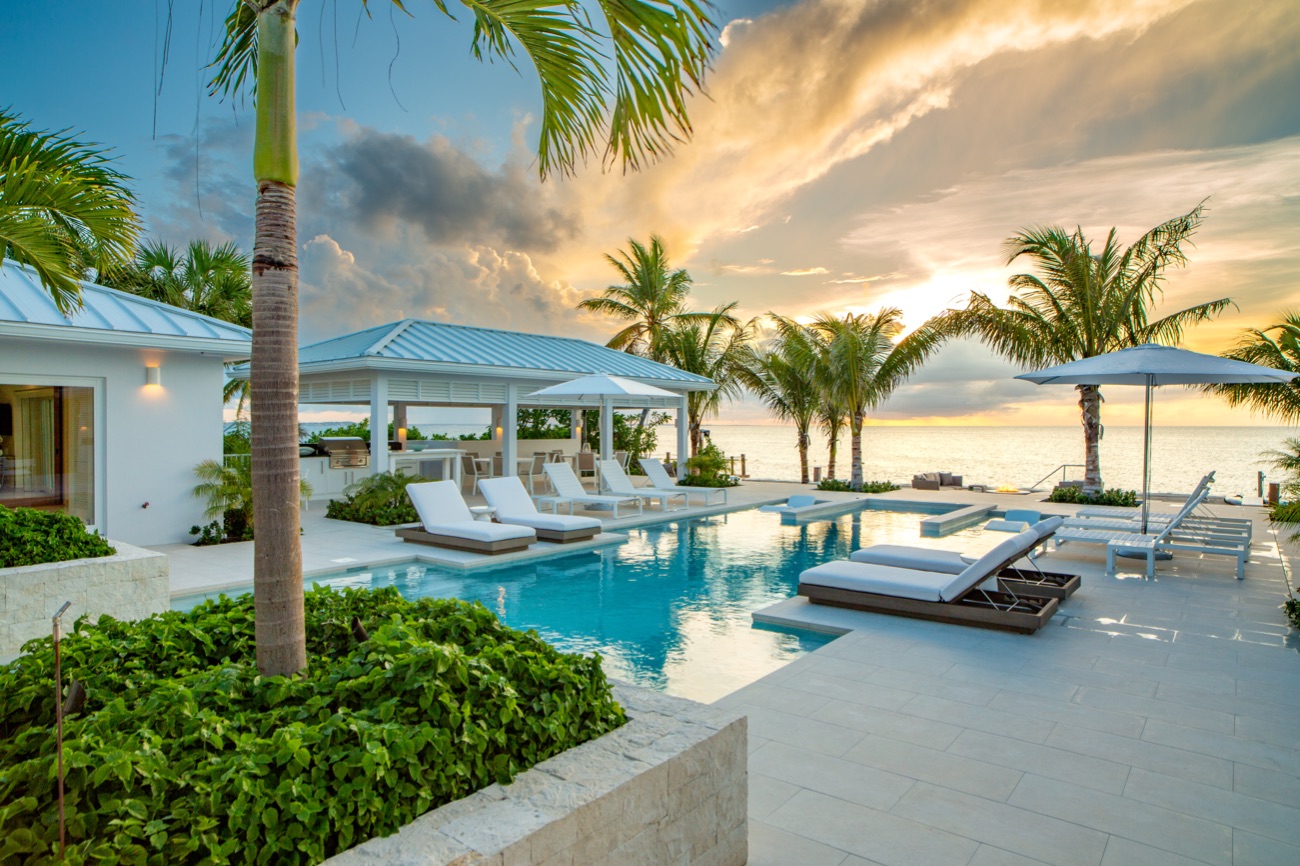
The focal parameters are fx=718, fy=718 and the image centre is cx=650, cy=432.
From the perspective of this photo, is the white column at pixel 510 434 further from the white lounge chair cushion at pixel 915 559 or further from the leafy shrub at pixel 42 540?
the leafy shrub at pixel 42 540

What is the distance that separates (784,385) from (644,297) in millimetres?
6383

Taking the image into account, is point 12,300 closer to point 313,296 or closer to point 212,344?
point 212,344

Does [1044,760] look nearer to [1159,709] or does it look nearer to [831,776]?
[831,776]

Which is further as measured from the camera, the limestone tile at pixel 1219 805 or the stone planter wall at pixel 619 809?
the limestone tile at pixel 1219 805

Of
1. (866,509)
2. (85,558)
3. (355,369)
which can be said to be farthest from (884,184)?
(85,558)

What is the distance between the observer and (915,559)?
7.63 meters

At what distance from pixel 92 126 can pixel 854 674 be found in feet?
53.3

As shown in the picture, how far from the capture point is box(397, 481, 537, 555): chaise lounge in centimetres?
1002

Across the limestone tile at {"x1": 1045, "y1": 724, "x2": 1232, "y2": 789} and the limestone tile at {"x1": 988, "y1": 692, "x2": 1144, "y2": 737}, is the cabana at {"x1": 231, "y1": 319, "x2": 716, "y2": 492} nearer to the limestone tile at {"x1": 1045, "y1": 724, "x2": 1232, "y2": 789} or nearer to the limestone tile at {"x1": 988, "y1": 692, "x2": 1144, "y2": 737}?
the limestone tile at {"x1": 988, "y1": 692, "x2": 1144, "y2": 737}

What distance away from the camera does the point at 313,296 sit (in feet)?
70.7

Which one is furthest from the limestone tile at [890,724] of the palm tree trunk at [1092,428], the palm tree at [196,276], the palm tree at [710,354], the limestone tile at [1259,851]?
the palm tree at [710,354]

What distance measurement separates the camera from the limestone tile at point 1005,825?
2908mm

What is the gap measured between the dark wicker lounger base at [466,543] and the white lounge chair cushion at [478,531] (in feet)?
0.14

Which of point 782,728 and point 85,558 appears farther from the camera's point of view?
point 85,558
